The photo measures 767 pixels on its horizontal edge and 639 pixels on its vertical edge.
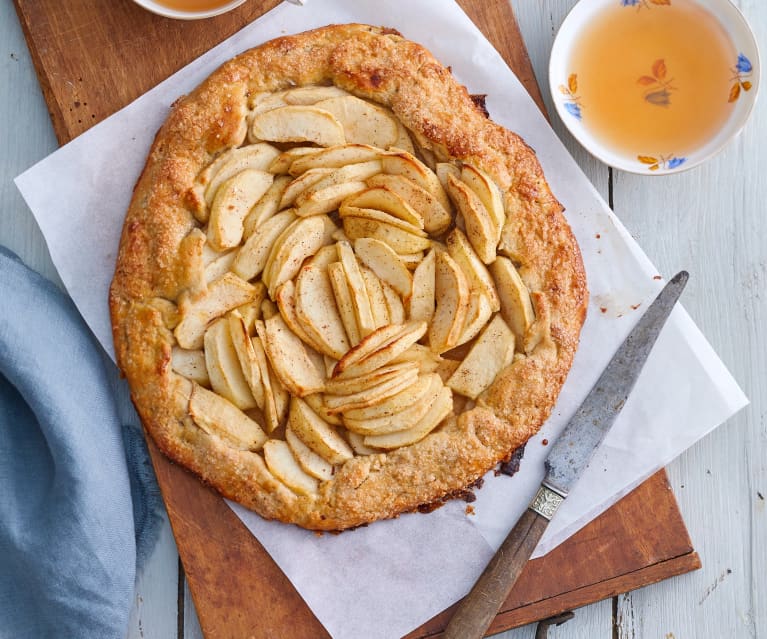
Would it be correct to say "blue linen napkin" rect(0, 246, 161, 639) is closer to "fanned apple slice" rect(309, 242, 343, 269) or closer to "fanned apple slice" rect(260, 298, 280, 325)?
"fanned apple slice" rect(260, 298, 280, 325)

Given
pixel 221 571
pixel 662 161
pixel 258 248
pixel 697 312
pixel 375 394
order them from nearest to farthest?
pixel 375 394
pixel 258 248
pixel 221 571
pixel 662 161
pixel 697 312

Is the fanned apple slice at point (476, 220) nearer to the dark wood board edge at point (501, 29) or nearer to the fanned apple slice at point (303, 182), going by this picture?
the fanned apple slice at point (303, 182)

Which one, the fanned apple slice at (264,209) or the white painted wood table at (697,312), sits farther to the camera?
the white painted wood table at (697,312)

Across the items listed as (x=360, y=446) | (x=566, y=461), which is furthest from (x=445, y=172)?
(x=566, y=461)

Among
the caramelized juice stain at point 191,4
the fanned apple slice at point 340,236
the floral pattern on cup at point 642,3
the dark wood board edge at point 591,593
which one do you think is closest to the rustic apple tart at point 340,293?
the fanned apple slice at point 340,236

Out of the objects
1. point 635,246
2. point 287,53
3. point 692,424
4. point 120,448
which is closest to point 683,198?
point 635,246

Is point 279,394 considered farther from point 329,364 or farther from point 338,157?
point 338,157

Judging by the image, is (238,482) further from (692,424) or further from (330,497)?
(692,424)
